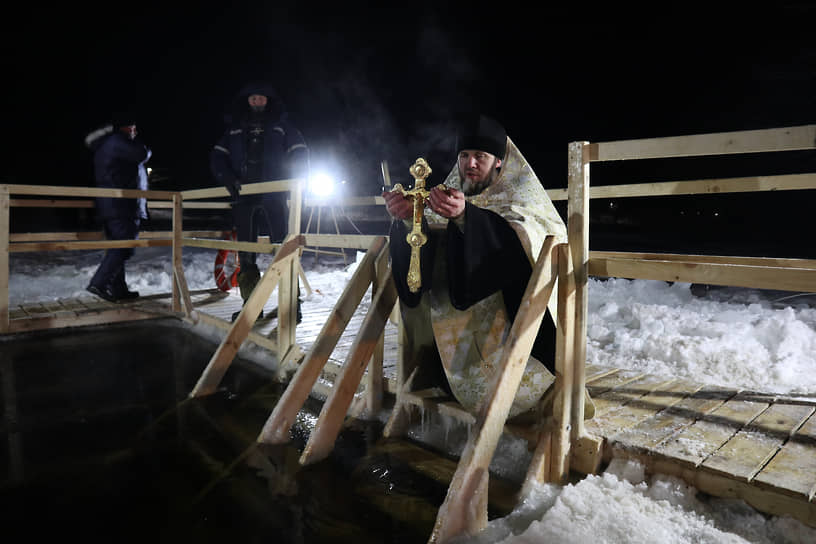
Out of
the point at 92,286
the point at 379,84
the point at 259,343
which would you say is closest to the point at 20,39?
the point at 92,286

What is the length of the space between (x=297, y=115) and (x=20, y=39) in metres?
20.2

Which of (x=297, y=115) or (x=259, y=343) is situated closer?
(x=259, y=343)

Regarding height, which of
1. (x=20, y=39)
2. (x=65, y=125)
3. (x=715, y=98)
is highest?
(x=715, y=98)

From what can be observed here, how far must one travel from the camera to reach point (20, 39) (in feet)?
73.7

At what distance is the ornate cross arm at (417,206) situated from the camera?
8.05 ft

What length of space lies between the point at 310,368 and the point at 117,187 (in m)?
5.47

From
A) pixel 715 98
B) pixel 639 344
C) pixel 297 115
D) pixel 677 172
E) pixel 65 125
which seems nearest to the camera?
pixel 639 344

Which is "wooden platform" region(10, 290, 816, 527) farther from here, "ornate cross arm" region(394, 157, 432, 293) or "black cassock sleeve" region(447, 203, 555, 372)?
"ornate cross arm" region(394, 157, 432, 293)

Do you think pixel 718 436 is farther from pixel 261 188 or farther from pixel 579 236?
pixel 261 188

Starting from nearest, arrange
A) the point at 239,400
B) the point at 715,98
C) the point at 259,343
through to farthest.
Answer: the point at 239,400 → the point at 259,343 → the point at 715,98

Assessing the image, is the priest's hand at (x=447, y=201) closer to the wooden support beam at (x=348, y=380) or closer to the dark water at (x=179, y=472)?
the wooden support beam at (x=348, y=380)

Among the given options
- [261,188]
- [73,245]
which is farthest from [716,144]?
[73,245]

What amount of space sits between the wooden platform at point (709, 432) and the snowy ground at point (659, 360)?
3.1 inches

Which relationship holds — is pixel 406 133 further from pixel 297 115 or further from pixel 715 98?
pixel 715 98
